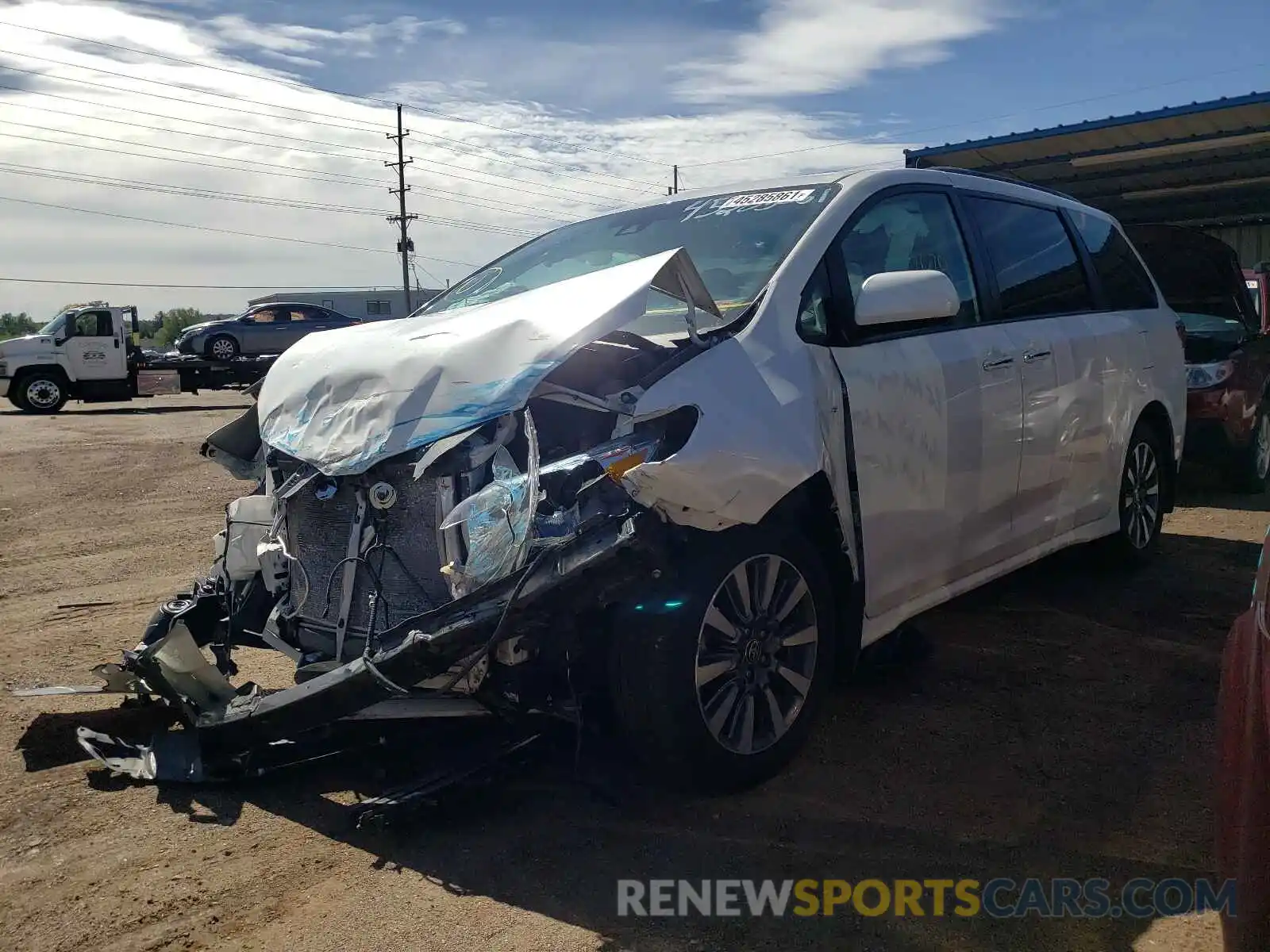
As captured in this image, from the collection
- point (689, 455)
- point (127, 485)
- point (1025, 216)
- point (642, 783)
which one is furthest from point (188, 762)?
point (127, 485)

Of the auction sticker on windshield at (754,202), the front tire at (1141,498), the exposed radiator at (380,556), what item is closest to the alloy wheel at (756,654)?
the exposed radiator at (380,556)

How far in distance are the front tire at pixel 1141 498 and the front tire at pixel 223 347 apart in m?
22.5

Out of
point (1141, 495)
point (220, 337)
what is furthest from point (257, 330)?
point (1141, 495)

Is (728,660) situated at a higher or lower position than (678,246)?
lower

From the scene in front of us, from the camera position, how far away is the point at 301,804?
3459 millimetres

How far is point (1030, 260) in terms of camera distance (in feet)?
16.3

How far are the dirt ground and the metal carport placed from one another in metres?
6.20

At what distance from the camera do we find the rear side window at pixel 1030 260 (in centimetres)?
470

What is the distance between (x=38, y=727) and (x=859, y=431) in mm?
3151

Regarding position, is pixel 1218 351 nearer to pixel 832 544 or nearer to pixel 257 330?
pixel 832 544

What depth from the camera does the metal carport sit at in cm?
980

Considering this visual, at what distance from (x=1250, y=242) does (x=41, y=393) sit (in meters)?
20.4

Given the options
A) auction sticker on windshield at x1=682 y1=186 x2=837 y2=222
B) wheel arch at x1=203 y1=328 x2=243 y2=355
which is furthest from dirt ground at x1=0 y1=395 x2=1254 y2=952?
wheel arch at x1=203 y1=328 x2=243 y2=355

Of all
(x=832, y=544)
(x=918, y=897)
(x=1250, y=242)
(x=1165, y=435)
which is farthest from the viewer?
(x=1250, y=242)
